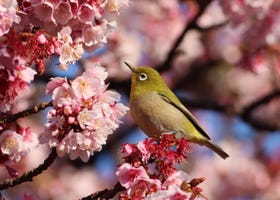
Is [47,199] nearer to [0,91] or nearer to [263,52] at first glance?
[263,52]

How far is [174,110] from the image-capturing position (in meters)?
4.43

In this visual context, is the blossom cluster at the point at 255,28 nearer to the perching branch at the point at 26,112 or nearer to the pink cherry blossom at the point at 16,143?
the pink cherry blossom at the point at 16,143

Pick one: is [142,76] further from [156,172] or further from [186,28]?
[186,28]

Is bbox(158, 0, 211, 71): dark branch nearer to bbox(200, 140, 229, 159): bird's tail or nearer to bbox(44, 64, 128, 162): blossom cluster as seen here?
bbox(200, 140, 229, 159): bird's tail

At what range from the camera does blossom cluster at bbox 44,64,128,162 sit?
3217 millimetres

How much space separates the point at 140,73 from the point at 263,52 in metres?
3.13

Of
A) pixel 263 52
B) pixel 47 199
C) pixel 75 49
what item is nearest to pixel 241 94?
pixel 263 52

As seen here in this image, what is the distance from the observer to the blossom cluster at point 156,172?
9.80ft

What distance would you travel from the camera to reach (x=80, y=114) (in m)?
3.20

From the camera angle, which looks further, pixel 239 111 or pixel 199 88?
pixel 199 88

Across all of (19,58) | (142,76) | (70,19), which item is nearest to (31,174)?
(19,58)

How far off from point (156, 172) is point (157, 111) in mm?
1158

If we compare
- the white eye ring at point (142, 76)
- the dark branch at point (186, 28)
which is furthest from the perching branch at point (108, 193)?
the dark branch at point (186, 28)

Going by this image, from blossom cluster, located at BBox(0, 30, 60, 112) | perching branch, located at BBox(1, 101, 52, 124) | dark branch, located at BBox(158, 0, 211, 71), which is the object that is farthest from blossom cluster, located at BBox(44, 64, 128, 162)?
dark branch, located at BBox(158, 0, 211, 71)
